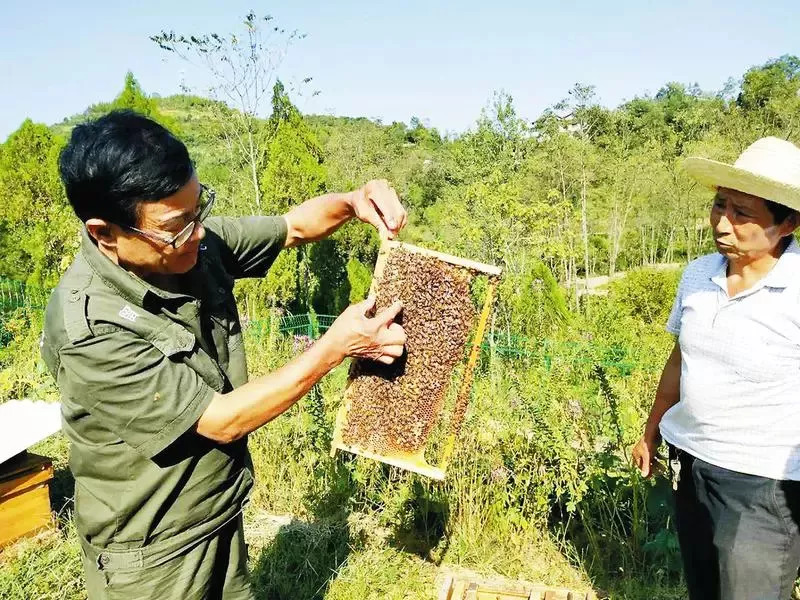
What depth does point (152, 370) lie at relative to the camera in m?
2.12

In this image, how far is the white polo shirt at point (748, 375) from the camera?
2564 millimetres

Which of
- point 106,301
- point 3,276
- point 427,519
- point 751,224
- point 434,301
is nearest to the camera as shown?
point 106,301

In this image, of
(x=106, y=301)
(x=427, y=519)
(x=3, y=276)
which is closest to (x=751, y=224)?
(x=106, y=301)

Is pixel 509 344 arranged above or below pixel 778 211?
below

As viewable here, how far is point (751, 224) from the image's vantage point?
264 cm

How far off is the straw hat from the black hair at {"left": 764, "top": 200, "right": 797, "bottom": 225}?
2.8 inches

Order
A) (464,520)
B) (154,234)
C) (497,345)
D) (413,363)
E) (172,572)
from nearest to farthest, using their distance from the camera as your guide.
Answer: (154,234) < (172,572) < (413,363) < (464,520) < (497,345)

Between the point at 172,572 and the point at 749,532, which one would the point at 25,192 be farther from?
the point at 749,532

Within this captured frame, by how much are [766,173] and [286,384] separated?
87.7 inches

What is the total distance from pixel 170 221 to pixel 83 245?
36 centimetres

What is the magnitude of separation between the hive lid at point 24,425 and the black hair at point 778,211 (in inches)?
200

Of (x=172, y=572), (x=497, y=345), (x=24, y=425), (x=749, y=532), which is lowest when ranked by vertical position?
(x=497, y=345)

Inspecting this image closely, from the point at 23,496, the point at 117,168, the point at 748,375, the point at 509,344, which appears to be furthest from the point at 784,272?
the point at 509,344

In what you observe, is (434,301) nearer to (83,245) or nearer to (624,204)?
(83,245)
